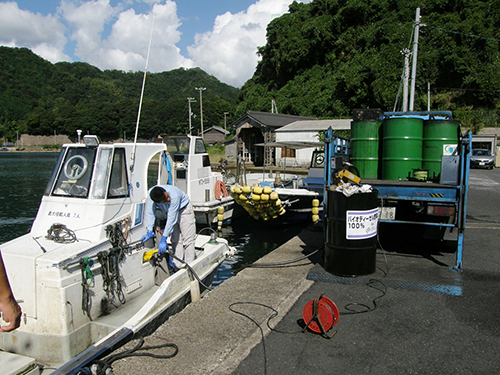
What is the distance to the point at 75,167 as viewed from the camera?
547 centimetres

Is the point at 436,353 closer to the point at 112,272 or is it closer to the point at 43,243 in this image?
the point at 112,272

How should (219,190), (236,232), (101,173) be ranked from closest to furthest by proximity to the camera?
1. (101,173)
2. (219,190)
3. (236,232)

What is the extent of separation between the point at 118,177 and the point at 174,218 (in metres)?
1.03

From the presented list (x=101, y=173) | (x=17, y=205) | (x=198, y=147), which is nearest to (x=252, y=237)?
(x=198, y=147)

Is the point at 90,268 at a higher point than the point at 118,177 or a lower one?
lower

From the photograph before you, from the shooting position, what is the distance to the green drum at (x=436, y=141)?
22.0 feet

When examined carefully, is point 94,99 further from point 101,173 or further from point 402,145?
point 402,145

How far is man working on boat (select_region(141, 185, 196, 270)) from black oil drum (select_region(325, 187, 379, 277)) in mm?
2201

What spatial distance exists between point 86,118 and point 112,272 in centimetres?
10066

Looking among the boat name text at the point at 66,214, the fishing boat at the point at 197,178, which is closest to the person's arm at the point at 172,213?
the boat name text at the point at 66,214

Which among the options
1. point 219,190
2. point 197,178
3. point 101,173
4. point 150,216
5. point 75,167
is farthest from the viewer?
point 219,190

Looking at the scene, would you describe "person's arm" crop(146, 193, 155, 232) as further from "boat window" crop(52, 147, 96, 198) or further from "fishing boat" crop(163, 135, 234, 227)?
"fishing boat" crop(163, 135, 234, 227)

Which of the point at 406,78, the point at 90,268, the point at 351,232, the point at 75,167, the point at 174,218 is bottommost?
the point at 90,268

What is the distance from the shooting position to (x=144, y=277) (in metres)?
5.73
